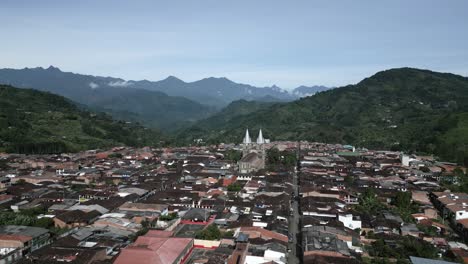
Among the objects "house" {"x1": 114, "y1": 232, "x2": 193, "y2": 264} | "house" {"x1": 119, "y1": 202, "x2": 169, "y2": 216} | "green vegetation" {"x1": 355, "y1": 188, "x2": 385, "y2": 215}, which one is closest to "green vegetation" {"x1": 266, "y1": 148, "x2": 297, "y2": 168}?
"green vegetation" {"x1": 355, "y1": 188, "x2": 385, "y2": 215}

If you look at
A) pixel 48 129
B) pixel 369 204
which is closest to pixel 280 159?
pixel 369 204

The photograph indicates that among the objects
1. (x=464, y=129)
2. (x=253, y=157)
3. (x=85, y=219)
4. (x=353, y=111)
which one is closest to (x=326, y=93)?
(x=353, y=111)

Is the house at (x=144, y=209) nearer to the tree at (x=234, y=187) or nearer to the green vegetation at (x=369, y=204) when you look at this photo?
the tree at (x=234, y=187)

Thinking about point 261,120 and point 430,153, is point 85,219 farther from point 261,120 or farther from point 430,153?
point 261,120

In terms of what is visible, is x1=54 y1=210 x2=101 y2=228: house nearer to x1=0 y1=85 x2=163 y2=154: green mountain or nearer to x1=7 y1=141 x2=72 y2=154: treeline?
x1=7 y1=141 x2=72 y2=154: treeline

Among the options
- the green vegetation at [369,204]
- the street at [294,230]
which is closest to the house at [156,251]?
the street at [294,230]
